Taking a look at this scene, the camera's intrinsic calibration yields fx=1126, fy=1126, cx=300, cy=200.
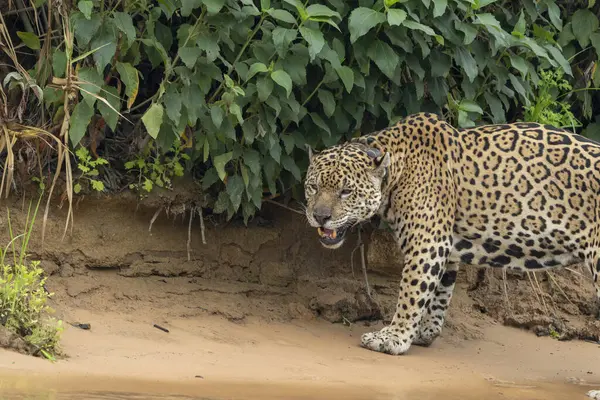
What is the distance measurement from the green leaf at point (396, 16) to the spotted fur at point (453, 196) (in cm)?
112

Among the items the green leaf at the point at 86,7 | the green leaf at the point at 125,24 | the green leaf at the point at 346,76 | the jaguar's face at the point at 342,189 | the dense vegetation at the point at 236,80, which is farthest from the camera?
the jaguar's face at the point at 342,189

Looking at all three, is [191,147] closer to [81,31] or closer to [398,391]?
[81,31]

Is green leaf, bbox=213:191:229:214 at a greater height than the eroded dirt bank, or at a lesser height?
greater

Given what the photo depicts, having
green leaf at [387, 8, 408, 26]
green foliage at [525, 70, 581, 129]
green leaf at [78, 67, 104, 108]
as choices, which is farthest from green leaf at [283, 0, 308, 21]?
green foliage at [525, 70, 581, 129]

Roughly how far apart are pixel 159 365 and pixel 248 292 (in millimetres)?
2278

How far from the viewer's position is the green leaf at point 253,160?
31.1 feet

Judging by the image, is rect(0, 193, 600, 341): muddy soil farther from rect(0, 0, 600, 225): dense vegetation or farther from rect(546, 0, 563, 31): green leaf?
rect(546, 0, 563, 31): green leaf

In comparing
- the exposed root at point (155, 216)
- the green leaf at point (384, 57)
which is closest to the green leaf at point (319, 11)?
the green leaf at point (384, 57)

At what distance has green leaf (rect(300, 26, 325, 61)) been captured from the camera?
880 cm

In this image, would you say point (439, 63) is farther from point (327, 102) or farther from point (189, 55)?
point (189, 55)

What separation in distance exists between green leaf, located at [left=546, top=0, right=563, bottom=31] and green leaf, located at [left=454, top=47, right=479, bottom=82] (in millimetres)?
947

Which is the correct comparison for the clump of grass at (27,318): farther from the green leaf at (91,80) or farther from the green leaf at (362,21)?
the green leaf at (362,21)

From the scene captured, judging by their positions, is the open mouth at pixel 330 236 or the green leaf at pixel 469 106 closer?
the open mouth at pixel 330 236

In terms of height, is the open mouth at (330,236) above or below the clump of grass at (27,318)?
above
